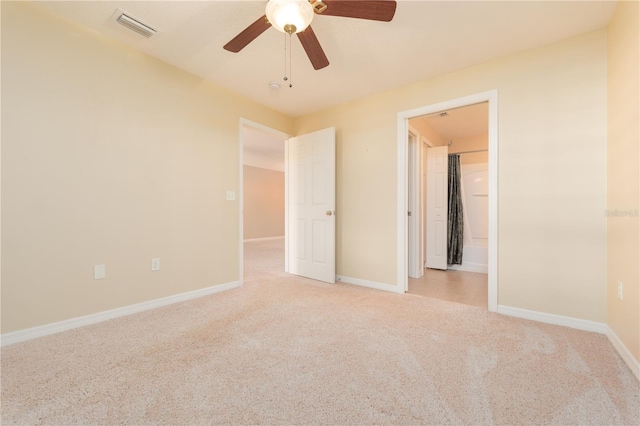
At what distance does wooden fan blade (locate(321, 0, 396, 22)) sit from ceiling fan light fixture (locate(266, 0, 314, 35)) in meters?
0.13

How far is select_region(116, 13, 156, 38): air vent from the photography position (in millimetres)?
2036

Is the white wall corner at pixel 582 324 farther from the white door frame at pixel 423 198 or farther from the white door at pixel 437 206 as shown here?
the white door at pixel 437 206

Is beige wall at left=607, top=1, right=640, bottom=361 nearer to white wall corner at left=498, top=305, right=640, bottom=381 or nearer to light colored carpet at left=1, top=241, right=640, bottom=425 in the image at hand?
white wall corner at left=498, top=305, right=640, bottom=381

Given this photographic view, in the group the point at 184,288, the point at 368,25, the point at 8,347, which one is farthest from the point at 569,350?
the point at 8,347

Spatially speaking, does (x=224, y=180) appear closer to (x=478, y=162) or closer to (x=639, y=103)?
(x=639, y=103)

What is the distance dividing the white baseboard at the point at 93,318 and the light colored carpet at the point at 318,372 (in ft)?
0.29

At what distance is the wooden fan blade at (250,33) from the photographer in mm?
1650

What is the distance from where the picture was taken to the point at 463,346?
1854mm

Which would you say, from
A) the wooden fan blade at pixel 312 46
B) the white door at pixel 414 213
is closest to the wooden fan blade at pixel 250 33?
the wooden fan blade at pixel 312 46

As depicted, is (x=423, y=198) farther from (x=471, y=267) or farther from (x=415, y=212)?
(x=471, y=267)

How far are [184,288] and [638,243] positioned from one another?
11.8 feet

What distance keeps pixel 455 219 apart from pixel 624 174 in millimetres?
2905

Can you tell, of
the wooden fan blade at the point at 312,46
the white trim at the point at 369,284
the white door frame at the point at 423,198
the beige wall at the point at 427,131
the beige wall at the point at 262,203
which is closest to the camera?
the wooden fan blade at the point at 312,46

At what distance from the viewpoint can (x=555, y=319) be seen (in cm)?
224
